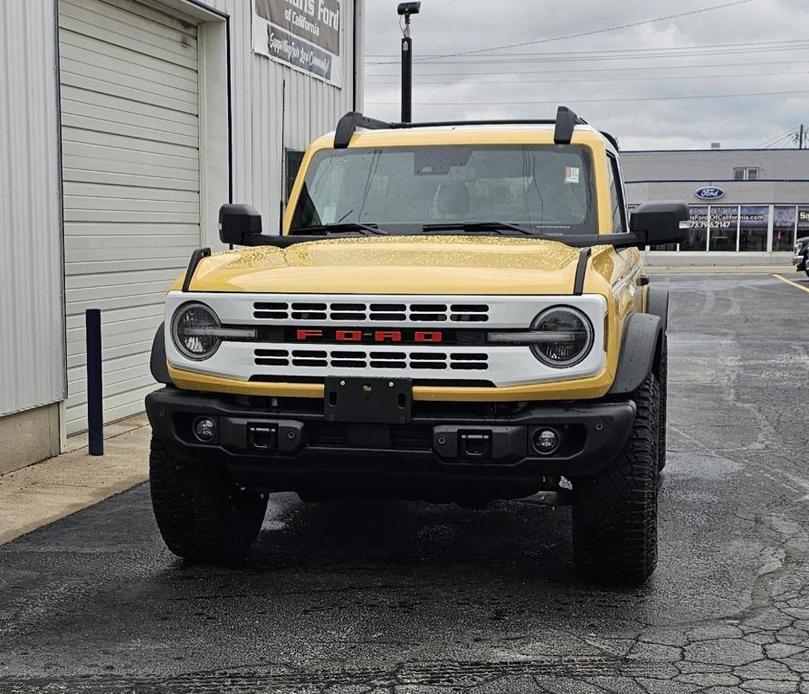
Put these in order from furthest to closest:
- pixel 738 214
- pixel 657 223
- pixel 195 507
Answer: pixel 738 214 < pixel 657 223 < pixel 195 507

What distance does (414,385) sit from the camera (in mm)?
4469

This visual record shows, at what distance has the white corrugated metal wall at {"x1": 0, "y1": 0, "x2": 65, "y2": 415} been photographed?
7453 mm

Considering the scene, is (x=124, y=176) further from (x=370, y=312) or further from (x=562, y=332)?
(x=562, y=332)

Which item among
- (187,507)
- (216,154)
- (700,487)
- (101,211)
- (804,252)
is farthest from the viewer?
(804,252)

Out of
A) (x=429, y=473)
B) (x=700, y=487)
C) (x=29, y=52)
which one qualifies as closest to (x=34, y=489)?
(x=29, y=52)

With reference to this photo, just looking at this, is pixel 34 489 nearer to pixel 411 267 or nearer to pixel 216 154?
pixel 411 267

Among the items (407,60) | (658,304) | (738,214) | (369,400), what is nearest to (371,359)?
(369,400)

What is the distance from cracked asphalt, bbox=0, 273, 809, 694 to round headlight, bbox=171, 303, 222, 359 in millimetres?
1078

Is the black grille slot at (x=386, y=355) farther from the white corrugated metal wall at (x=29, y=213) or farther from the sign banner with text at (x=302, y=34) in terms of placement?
the sign banner with text at (x=302, y=34)

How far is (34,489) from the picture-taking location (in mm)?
7145

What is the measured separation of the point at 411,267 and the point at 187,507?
1518 millimetres

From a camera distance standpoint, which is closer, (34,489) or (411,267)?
(411,267)

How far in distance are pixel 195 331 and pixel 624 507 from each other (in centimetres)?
193

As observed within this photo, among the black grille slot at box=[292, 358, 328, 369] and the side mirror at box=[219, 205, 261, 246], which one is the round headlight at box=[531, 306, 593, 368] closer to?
the black grille slot at box=[292, 358, 328, 369]
